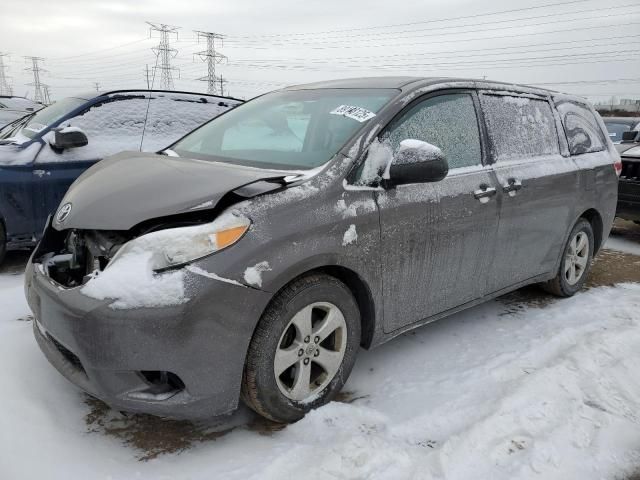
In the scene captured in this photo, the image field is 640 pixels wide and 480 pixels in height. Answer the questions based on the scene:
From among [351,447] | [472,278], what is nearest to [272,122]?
[472,278]

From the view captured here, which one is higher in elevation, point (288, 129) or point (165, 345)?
point (288, 129)

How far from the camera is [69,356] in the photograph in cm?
231

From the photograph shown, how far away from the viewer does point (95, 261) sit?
7.74 ft

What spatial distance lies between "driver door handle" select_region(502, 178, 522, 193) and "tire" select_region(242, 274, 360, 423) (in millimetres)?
1431

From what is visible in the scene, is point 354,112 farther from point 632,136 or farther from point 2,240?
point 632,136

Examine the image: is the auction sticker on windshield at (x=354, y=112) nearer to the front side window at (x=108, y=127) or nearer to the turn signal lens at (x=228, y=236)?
the turn signal lens at (x=228, y=236)

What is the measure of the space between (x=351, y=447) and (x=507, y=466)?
655mm

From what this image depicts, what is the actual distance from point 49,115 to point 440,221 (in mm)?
4120

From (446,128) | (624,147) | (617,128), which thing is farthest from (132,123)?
(617,128)

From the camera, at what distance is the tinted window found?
9.43 ft

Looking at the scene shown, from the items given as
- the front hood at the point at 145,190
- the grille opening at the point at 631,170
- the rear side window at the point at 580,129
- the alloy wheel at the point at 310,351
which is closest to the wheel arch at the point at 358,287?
the alloy wheel at the point at 310,351

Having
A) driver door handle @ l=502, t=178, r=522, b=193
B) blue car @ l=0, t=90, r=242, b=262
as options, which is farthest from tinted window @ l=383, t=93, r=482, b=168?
blue car @ l=0, t=90, r=242, b=262

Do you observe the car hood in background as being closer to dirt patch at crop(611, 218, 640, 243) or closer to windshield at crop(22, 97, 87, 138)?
dirt patch at crop(611, 218, 640, 243)

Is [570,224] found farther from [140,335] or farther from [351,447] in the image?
[140,335]
